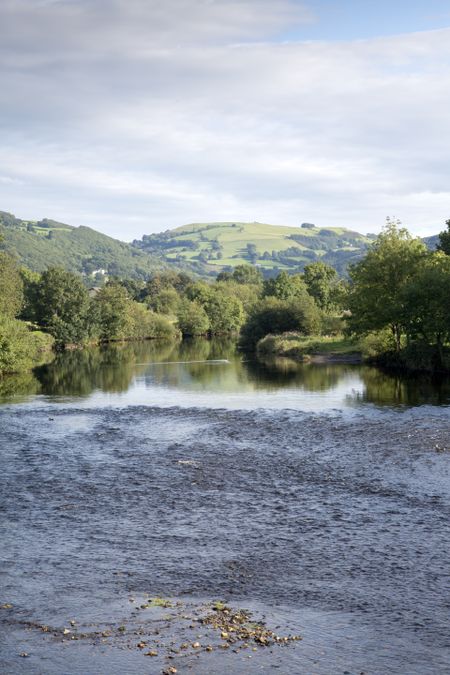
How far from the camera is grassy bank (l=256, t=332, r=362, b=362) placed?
84.6m

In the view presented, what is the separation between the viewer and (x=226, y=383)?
6094 centimetres

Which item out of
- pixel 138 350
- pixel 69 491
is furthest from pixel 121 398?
pixel 138 350

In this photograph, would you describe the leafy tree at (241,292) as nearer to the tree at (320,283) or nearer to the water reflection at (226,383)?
the tree at (320,283)

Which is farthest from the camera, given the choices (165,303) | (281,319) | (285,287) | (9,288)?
(165,303)

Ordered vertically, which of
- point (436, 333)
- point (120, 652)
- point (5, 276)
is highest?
point (5, 276)

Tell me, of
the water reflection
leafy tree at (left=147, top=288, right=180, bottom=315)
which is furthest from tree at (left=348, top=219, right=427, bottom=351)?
leafy tree at (left=147, top=288, right=180, bottom=315)

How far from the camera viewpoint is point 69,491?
26703 mm

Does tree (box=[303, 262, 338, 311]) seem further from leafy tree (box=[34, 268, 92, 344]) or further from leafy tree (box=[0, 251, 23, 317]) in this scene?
leafy tree (box=[0, 251, 23, 317])

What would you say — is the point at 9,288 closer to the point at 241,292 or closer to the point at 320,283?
the point at 320,283

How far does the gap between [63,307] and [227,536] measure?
96.3m

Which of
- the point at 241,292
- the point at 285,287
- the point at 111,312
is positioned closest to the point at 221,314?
the point at 285,287

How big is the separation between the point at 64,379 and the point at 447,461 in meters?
45.1

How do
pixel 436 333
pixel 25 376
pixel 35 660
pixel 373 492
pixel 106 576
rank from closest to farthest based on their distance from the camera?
pixel 35 660 → pixel 106 576 → pixel 373 492 → pixel 436 333 → pixel 25 376

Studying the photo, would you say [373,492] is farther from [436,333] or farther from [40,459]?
[436,333]
